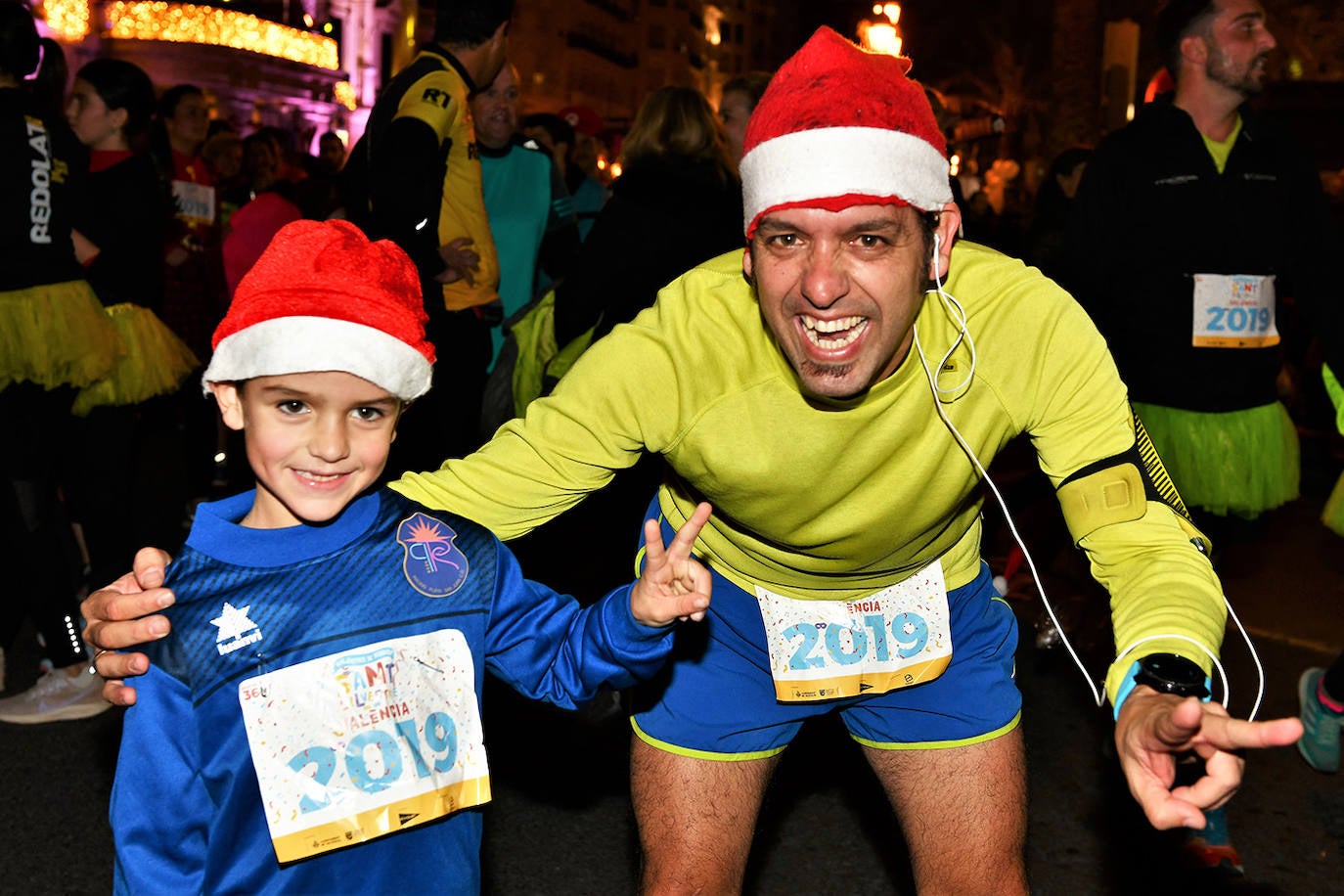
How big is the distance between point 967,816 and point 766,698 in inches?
17.7

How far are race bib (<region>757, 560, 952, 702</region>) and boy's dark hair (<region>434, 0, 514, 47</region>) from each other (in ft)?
9.62

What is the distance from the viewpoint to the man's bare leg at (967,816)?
8.50ft

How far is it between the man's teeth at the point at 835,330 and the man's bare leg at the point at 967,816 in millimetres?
875

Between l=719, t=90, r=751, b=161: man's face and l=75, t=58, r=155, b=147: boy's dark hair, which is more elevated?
l=75, t=58, r=155, b=147: boy's dark hair

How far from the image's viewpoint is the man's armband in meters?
2.37

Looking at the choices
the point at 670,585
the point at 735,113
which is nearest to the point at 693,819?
the point at 670,585

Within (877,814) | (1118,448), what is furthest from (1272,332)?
(1118,448)

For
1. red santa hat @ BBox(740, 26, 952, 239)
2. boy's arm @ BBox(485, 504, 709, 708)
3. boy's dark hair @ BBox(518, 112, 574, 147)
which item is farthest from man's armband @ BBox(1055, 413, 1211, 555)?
boy's dark hair @ BBox(518, 112, 574, 147)

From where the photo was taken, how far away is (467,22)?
4906 mm

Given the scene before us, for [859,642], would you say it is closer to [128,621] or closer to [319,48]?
[128,621]

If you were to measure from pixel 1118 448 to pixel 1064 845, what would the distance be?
2.03 metres

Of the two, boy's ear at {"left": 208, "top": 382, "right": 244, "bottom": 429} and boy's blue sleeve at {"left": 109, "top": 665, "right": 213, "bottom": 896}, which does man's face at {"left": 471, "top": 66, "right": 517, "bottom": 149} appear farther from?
boy's blue sleeve at {"left": 109, "top": 665, "right": 213, "bottom": 896}

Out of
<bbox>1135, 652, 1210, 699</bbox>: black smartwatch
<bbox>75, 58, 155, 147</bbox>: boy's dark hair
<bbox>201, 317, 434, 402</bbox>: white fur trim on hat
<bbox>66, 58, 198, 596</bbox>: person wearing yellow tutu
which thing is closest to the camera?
<bbox>1135, 652, 1210, 699</bbox>: black smartwatch

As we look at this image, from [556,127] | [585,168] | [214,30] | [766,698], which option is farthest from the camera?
[214,30]
